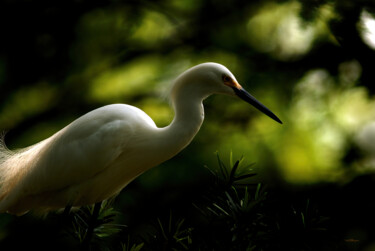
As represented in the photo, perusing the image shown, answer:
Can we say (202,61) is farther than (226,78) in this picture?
Yes

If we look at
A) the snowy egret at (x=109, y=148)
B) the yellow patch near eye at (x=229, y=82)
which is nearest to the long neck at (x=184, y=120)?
the snowy egret at (x=109, y=148)

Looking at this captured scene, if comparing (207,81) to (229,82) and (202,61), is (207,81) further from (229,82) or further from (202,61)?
(202,61)

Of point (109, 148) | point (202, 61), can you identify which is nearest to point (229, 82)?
point (109, 148)

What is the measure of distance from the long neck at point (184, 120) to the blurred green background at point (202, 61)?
2.83 feet

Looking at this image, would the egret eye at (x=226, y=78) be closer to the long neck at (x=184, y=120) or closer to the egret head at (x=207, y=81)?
the egret head at (x=207, y=81)

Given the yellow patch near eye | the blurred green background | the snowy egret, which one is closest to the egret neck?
the snowy egret

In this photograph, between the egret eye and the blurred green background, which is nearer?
the egret eye

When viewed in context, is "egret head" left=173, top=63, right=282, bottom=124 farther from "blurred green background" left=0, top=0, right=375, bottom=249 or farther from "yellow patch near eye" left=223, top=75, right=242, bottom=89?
"blurred green background" left=0, top=0, right=375, bottom=249

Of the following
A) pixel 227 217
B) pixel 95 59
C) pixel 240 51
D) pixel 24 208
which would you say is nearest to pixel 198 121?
pixel 227 217

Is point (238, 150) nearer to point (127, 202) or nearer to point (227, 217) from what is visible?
point (127, 202)

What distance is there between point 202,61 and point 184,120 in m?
1.15

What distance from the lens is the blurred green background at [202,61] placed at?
253cm

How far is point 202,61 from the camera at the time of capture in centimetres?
289

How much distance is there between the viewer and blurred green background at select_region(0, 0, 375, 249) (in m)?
2.53
